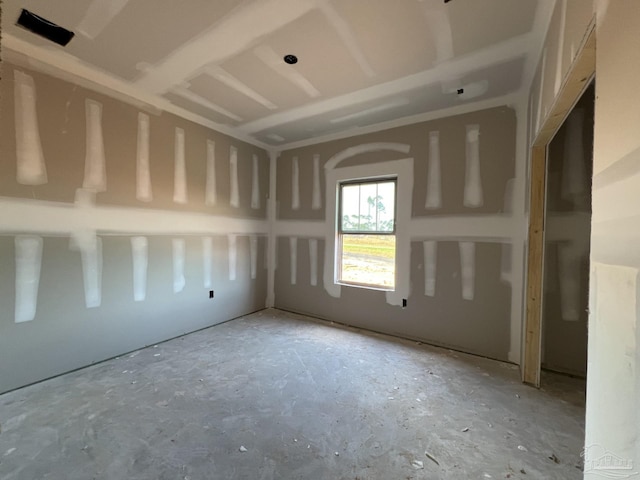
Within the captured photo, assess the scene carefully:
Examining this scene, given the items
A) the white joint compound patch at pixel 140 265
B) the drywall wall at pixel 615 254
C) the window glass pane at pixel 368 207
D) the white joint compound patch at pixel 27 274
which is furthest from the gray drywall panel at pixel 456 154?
the white joint compound patch at pixel 27 274

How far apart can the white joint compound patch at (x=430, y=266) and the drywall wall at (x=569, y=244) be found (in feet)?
3.45

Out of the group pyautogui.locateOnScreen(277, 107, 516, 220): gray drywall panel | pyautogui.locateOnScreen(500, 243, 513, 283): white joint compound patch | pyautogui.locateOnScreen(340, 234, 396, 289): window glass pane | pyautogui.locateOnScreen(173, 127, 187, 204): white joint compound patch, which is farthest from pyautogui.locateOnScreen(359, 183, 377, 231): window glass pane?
pyautogui.locateOnScreen(173, 127, 187, 204): white joint compound patch

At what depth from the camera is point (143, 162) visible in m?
3.02

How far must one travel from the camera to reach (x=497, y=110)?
291 centimetres

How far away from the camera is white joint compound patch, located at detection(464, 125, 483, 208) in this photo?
3010 millimetres

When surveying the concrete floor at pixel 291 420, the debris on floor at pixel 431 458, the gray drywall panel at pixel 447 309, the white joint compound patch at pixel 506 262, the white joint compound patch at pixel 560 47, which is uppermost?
the white joint compound patch at pixel 560 47

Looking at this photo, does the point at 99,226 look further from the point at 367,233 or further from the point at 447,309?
the point at 447,309

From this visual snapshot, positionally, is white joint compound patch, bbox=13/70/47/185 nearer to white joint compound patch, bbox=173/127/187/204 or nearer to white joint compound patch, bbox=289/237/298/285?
white joint compound patch, bbox=173/127/187/204

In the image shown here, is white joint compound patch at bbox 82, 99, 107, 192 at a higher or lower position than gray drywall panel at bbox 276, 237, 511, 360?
higher

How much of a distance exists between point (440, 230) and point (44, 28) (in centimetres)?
401

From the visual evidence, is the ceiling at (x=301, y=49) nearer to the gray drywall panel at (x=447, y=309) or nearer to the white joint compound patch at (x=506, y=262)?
the white joint compound patch at (x=506, y=262)

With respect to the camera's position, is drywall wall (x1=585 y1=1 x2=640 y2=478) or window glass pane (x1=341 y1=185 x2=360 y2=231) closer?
drywall wall (x1=585 y1=1 x2=640 y2=478)

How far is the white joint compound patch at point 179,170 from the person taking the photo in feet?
10.9

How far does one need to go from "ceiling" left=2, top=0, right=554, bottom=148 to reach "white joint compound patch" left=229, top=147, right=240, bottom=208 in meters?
0.83
